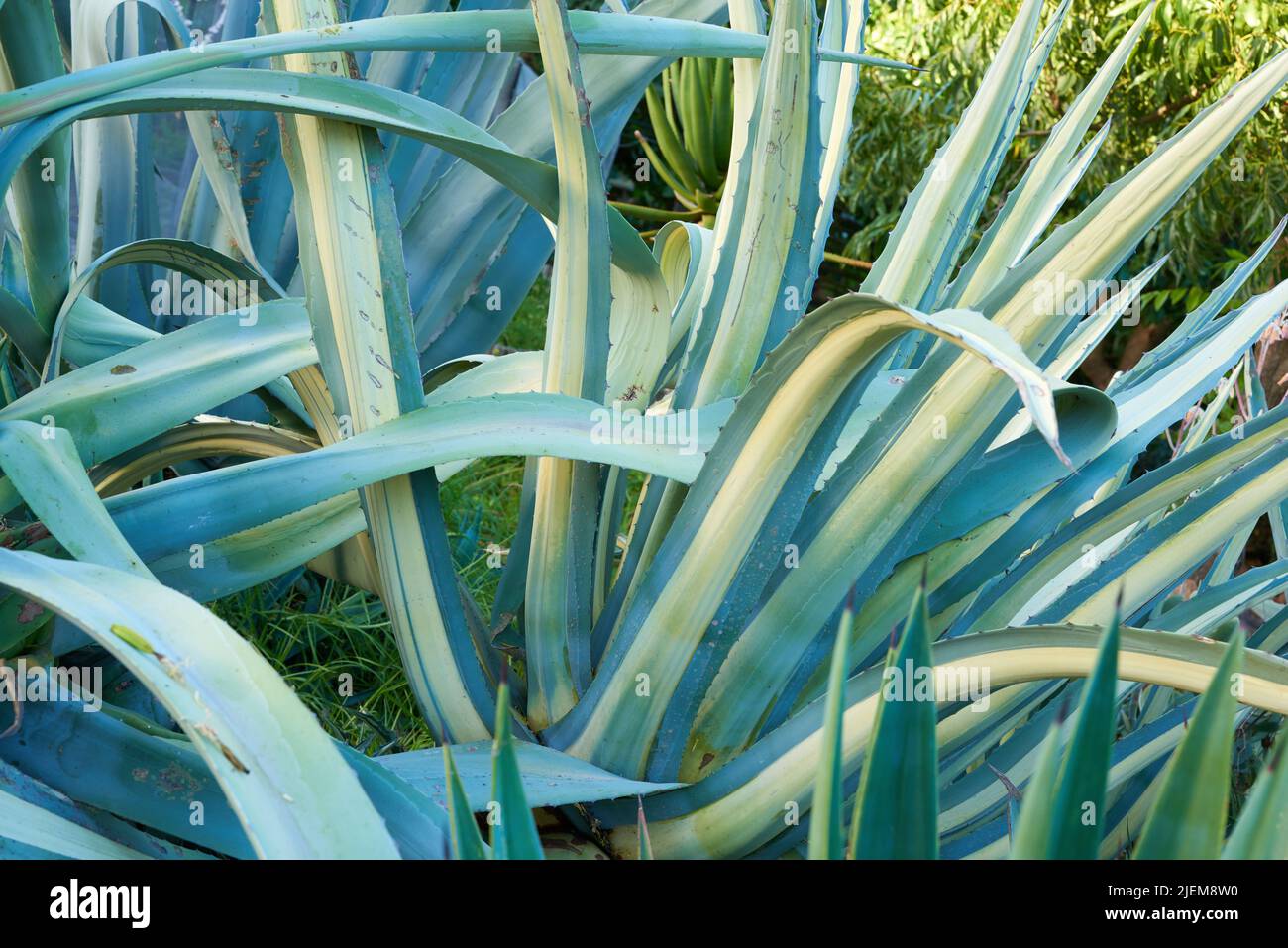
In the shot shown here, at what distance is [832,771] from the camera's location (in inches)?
18.7

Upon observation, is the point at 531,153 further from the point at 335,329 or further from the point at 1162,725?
the point at 1162,725

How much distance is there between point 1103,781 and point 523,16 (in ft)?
2.32

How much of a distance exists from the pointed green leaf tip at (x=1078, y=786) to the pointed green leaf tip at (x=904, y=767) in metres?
0.05

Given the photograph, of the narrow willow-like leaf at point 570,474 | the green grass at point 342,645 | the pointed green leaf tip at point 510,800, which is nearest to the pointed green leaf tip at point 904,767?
the pointed green leaf tip at point 510,800

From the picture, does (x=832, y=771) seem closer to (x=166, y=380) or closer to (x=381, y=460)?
(x=381, y=460)

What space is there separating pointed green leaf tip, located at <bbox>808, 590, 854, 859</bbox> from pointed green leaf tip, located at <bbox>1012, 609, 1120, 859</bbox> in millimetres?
69

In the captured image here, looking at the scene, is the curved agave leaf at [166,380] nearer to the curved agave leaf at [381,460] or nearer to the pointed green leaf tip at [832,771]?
the curved agave leaf at [381,460]

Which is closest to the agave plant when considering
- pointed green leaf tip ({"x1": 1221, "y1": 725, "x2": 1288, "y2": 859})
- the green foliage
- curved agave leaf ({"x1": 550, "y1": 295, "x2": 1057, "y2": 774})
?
curved agave leaf ({"x1": 550, "y1": 295, "x2": 1057, "y2": 774})

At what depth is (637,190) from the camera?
5195 mm

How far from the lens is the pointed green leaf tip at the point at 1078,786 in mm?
448

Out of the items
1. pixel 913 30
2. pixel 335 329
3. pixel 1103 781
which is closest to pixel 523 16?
pixel 335 329

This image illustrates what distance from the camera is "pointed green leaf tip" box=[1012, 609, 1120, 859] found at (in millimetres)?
448

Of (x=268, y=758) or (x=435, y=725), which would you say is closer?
(x=268, y=758)

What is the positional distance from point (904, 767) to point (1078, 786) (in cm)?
7
